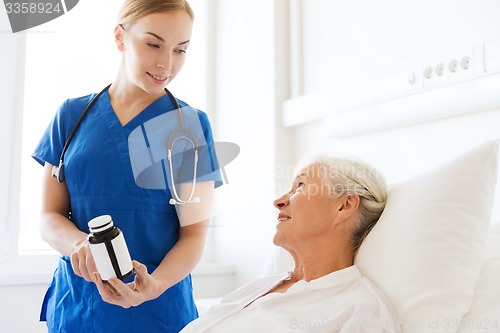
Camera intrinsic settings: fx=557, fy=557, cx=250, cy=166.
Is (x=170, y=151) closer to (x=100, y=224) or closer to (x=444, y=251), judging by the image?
(x=100, y=224)

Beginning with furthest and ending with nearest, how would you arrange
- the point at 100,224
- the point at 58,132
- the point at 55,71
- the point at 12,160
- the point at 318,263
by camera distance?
the point at 55,71
the point at 12,160
the point at 58,132
the point at 318,263
the point at 100,224

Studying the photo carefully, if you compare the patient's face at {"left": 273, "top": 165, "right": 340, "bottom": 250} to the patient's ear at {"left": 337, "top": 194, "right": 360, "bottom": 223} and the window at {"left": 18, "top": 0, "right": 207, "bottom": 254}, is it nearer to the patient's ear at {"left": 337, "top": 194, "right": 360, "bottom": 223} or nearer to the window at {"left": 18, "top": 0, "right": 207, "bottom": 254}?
the patient's ear at {"left": 337, "top": 194, "right": 360, "bottom": 223}

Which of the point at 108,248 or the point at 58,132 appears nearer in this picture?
the point at 108,248

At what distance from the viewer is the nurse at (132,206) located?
4.16 feet

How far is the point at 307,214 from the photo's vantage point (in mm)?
1282

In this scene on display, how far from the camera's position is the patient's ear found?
1.27m

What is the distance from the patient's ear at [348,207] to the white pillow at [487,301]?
29cm

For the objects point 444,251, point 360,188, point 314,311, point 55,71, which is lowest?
point 314,311

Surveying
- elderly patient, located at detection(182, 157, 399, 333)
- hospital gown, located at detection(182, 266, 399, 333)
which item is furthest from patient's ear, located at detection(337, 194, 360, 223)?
hospital gown, located at detection(182, 266, 399, 333)

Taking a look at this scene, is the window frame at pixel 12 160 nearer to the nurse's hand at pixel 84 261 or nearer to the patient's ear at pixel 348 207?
the nurse's hand at pixel 84 261

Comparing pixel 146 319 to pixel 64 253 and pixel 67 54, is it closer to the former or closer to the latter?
pixel 64 253

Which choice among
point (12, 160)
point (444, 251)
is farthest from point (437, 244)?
point (12, 160)

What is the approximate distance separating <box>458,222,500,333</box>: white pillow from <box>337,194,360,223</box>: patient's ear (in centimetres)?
29

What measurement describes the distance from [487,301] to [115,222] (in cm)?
80
